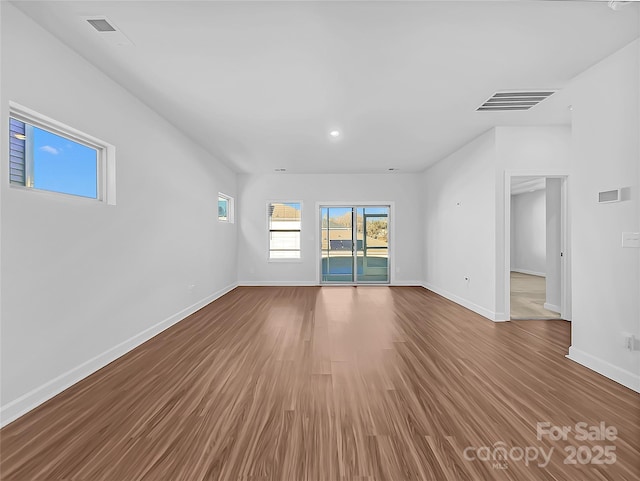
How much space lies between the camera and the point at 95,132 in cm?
271

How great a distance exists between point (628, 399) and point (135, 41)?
4.74 m

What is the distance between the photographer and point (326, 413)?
200cm

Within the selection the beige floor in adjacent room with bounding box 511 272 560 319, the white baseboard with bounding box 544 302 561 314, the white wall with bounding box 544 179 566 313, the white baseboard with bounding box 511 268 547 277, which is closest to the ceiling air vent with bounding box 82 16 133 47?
the beige floor in adjacent room with bounding box 511 272 560 319

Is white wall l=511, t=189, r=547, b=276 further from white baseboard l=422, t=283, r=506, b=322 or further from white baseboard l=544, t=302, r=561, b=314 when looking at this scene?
white baseboard l=544, t=302, r=561, b=314

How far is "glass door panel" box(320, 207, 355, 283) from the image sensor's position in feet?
24.8

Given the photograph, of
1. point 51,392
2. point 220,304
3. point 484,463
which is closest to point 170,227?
point 220,304

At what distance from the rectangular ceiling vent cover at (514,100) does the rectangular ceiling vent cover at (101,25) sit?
3.66 meters

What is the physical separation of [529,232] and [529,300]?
5138 mm

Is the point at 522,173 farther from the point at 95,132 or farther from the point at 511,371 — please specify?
the point at 95,132

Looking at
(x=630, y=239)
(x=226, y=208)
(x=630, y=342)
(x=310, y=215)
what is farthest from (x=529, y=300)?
(x=226, y=208)

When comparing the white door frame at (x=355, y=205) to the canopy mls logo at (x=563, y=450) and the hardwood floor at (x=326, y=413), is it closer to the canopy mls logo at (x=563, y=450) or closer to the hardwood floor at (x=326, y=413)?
the hardwood floor at (x=326, y=413)

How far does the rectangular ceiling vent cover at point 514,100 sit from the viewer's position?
3183mm

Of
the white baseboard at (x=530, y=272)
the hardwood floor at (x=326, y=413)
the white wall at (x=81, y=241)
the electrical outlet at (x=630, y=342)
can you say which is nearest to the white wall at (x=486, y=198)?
the hardwood floor at (x=326, y=413)

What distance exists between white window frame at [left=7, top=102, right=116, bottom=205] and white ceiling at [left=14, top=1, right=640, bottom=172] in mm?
678
